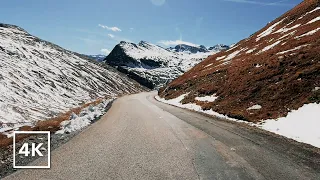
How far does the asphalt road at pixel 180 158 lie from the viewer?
28.8ft

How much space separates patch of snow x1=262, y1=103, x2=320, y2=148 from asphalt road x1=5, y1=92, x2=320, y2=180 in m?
1.21

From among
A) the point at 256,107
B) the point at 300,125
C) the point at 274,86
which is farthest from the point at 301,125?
the point at 274,86

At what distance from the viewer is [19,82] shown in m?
84.8

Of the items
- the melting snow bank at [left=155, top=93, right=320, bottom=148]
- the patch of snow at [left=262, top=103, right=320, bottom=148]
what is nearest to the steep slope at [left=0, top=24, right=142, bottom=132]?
the melting snow bank at [left=155, top=93, right=320, bottom=148]

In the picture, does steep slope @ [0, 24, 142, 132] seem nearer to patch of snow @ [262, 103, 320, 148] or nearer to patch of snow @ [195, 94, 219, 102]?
patch of snow @ [195, 94, 219, 102]

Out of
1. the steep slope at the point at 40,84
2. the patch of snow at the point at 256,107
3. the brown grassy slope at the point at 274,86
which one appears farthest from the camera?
the steep slope at the point at 40,84

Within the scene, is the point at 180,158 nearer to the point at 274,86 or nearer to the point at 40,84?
the point at 274,86

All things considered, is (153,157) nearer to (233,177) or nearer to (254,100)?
(233,177)

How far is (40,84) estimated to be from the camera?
9269cm

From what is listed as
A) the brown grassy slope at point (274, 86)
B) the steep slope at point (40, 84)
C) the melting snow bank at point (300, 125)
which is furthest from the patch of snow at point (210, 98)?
the steep slope at point (40, 84)

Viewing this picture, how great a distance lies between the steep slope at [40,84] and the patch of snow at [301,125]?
3712 centimetres

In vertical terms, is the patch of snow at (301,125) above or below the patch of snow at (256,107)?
below

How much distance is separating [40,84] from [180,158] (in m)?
90.4

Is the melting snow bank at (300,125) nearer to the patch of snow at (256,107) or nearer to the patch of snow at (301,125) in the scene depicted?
the patch of snow at (301,125)
